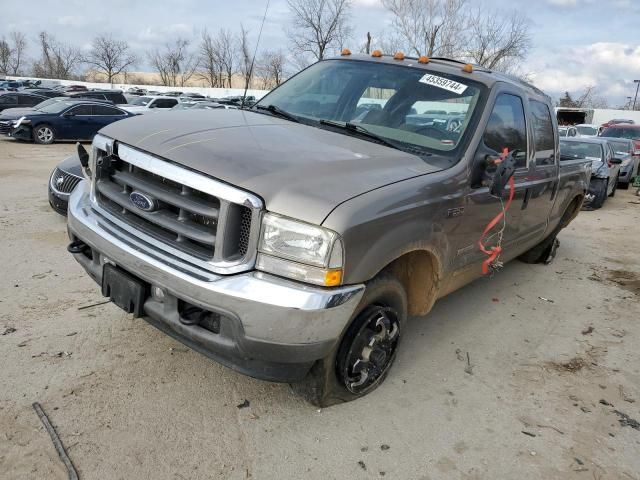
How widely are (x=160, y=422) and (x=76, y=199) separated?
1.54 meters

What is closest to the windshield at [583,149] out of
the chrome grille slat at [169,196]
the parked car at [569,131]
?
the parked car at [569,131]

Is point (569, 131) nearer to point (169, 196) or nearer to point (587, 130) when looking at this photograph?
point (587, 130)

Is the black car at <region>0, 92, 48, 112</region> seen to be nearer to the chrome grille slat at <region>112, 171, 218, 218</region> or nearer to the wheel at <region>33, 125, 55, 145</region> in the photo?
the wheel at <region>33, 125, 55, 145</region>

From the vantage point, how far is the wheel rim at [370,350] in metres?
2.71

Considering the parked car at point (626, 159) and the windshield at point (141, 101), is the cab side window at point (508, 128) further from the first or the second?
the windshield at point (141, 101)

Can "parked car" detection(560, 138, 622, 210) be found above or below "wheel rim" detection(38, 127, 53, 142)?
above

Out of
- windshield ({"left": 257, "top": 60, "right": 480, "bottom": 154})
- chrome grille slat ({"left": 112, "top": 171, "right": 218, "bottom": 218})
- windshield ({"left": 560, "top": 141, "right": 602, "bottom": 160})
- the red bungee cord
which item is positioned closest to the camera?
chrome grille slat ({"left": 112, "top": 171, "right": 218, "bottom": 218})

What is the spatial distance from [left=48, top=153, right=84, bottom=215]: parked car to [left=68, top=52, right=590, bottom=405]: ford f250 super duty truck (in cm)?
287

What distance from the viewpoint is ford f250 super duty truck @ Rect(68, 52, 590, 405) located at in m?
2.23

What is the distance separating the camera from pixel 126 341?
339cm

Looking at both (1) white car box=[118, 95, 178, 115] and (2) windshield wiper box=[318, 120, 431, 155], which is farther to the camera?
(1) white car box=[118, 95, 178, 115]

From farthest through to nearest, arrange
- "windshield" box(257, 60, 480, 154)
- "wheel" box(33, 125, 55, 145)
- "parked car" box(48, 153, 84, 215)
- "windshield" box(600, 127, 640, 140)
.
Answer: "windshield" box(600, 127, 640, 140)
"wheel" box(33, 125, 55, 145)
"parked car" box(48, 153, 84, 215)
"windshield" box(257, 60, 480, 154)

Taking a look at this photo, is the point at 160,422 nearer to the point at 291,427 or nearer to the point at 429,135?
the point at 291,427

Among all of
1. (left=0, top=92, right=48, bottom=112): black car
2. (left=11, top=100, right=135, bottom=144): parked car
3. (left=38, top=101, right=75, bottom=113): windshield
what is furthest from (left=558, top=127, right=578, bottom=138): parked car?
(left=0, top=92, right=48, bottom=112): black car
